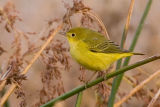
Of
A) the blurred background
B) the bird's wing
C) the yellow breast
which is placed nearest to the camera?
the yellow breast

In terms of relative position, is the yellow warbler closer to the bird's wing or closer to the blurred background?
the bird's wing

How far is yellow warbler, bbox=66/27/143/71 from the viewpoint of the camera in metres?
3.19

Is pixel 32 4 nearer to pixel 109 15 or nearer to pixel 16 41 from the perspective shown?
pixel 109 15

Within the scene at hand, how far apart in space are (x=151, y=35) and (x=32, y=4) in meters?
2.31

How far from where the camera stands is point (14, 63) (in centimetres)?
265

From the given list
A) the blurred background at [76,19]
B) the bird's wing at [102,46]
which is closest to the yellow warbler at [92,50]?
the bird's wing at [102,46]

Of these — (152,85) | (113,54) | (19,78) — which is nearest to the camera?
(19,78)

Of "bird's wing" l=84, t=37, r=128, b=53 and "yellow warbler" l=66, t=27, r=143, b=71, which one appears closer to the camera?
"yellow warbler" l=66, t=27, r=143, b=71

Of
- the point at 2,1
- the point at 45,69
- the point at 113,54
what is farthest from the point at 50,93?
the point at 2,1

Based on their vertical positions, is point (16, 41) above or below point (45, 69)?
above

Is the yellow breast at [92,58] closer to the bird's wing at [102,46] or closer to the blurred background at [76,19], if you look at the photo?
the bird's wing at [102,46]

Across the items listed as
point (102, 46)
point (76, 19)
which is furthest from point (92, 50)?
point (76, 19)

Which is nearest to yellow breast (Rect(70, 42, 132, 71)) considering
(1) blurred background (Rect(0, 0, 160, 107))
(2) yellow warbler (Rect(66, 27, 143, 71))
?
(2) yellow warbler (Rect(66, 27, 143, 71))

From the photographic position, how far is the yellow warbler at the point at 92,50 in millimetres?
3188
